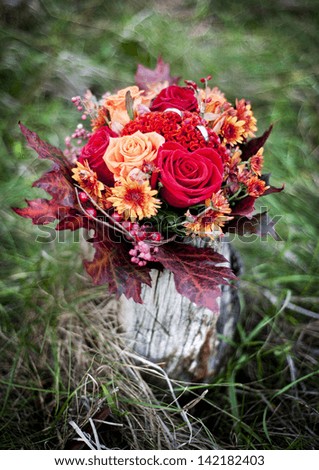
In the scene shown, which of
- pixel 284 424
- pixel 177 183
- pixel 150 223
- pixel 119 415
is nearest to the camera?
pixel 177 183

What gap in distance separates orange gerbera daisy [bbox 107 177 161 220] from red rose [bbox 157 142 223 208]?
1.6 inches

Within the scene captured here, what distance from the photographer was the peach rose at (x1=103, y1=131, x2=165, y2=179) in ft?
2.94

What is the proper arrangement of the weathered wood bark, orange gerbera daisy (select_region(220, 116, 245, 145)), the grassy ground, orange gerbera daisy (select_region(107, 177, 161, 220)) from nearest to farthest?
orange gerbera daisy (select_region(107, 177, 161, 220)) < orange gerbera daisy (select_region(220, 116, 245, 145)) < the weathered wood bark < the grassy ground

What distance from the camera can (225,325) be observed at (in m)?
1.33

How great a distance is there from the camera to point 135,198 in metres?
0.88

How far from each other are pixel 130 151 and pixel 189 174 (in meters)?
0.13

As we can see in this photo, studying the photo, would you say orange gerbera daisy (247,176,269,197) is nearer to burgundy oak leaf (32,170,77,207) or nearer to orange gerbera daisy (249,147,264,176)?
orange gerbera daisy (249,147,264,176)

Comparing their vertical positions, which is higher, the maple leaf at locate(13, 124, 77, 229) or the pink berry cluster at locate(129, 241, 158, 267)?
the maple leaf at locate(13, 124, 77, 229)

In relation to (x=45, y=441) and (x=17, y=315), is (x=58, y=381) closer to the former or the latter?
(x=45, y=441)

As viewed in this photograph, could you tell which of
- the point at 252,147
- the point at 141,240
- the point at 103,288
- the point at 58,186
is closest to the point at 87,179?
the point at 58,186

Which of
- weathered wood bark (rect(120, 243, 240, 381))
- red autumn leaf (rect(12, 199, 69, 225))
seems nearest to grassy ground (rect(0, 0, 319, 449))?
weathered wood bark (rect(120, 243, 240, 381))

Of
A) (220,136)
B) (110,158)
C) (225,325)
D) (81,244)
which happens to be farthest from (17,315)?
(220,136)

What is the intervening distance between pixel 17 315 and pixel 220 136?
91 cm

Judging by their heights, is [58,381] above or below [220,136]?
below
